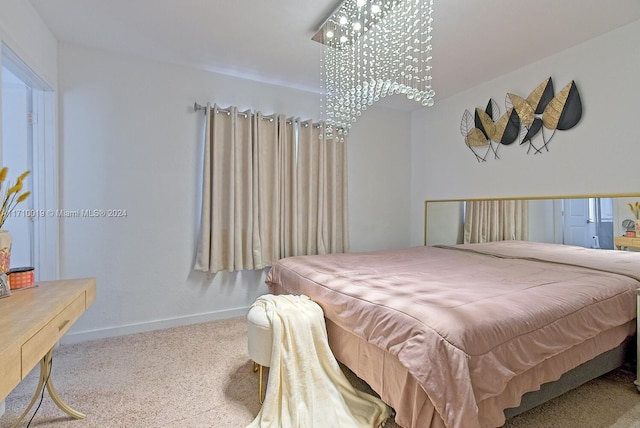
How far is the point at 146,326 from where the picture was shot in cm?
279

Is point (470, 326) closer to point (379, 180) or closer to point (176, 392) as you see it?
point (176, 392)

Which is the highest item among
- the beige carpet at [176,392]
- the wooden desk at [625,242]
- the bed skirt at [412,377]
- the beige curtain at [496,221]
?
the beige curtain at [496,221]

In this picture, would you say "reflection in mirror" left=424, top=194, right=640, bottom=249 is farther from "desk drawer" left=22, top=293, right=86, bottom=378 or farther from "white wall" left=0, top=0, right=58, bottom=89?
"white wall" left=0, top=0, right=58, bottom=89

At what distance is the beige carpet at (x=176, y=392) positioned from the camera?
161cm

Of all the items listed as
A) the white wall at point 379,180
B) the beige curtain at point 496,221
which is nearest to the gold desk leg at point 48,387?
the white wall at point 379,180

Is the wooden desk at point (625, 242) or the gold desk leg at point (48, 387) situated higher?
the wooden desk at point (625, 242)

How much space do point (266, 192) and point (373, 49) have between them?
66.4 inches

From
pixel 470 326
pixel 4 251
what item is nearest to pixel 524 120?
pixel 470 326

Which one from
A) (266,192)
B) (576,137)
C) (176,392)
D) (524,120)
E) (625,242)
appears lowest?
(176,392)

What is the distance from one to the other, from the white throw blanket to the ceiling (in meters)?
2.07

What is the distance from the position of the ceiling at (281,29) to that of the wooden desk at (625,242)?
165cm

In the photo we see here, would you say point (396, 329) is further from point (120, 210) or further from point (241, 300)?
point (120, 210)

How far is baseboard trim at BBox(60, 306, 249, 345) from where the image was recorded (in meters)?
2.55

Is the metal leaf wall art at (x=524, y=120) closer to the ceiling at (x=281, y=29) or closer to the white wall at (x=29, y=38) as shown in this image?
the ceiling at (x=281, y=29)
